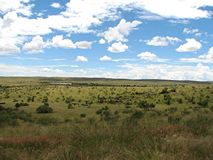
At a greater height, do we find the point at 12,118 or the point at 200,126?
the point at 200,126

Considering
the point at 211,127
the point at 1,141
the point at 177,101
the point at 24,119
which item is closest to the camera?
the point at 211,127

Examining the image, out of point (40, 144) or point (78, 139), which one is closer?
point (78, 139)

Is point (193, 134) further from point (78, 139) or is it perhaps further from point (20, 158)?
point (20, 158)

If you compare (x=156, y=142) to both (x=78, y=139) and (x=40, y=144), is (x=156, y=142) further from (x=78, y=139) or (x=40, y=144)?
(x=40, y=144)

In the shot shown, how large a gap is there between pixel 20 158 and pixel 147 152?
3644 mm

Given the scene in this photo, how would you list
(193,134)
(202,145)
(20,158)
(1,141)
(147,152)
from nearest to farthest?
(147,152), (202,145), (20,158), (193,134), (1,141)

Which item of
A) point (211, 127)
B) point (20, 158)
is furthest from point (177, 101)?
point (20, 158)

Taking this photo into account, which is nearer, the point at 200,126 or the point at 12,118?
the point at 200,126

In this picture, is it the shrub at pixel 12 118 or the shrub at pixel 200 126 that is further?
the shrub at pixel 12 118

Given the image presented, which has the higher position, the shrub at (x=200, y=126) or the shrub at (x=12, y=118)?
the shrub at (x=200, y=126)

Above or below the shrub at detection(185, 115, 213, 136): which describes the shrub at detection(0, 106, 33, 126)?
below

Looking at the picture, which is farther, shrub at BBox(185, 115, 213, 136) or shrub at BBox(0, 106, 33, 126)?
shrub at BBox(0, 106, 33, 126)

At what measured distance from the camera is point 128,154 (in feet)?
33.2

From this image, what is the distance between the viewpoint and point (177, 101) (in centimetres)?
6303
